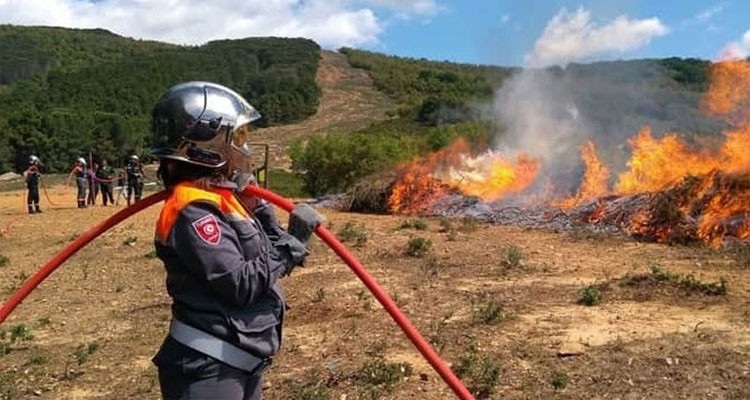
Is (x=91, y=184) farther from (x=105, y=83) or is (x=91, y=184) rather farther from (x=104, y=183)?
(x=105, y=83)

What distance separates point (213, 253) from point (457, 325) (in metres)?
5.28

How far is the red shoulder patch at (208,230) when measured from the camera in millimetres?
2908

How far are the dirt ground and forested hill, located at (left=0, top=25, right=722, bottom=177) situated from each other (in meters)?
3.75

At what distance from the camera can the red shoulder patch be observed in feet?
9.54

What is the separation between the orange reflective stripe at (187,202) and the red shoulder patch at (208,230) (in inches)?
3.2

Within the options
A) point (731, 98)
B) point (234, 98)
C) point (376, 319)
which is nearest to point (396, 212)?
point (731, 98)

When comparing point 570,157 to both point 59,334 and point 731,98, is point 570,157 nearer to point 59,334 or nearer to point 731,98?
point 731,98

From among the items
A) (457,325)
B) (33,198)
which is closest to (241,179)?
(457,325)

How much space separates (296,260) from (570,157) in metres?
19.8

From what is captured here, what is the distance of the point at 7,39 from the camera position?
400 ft

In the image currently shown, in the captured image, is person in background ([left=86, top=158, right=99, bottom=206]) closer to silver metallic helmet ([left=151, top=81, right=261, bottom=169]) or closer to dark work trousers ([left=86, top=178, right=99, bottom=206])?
dark work trousers ([left=86, top=178, right=99, bottom=206])

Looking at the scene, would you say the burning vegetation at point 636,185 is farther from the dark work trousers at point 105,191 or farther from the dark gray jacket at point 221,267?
the dark gray jacket at point 221,267

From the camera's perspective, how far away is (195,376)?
3014 mm

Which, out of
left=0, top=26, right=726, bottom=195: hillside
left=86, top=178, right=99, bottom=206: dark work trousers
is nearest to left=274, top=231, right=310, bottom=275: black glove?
left=0, top=26, right=726, bottom=195: hillside
